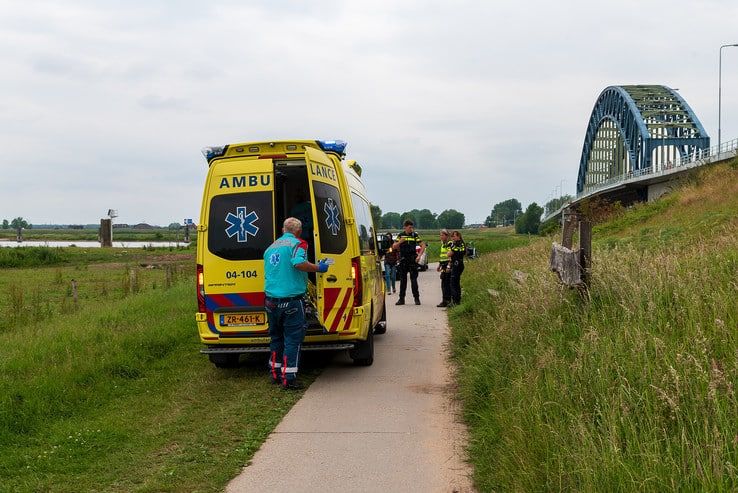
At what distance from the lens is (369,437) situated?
573cm

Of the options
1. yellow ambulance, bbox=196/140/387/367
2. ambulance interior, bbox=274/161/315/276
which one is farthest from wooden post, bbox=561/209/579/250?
ambulance interior, bbox=274/161/315/276

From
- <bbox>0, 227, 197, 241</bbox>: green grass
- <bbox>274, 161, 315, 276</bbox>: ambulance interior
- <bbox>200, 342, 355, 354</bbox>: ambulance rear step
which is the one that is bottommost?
<bbox>200, 342, 355, 354</bbox>: ambulance rear step

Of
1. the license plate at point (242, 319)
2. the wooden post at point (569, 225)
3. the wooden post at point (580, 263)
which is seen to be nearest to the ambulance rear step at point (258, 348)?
the license plate at point (242, 319)

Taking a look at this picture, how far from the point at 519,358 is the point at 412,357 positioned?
3.43m

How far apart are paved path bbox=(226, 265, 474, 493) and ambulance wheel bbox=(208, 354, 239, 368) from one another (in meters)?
1.09

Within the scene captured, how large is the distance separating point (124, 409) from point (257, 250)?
2.32 metres

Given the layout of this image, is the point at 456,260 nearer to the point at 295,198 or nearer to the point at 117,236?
the point at 295,198

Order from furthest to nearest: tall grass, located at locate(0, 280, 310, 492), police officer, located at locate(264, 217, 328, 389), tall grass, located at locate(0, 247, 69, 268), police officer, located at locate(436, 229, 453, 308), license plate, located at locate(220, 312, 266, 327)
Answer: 1. tall grass, located at locate(0, 247, 69, 268)
2. police officer, located at locate(436, 229, 453, 308)
3. license plate, located at locate(220, 312, 266, 327)
4. police officer, located at locate(264, 217, 328, 389)
5. tall grass, located at locate(0, 280, 310, 492)

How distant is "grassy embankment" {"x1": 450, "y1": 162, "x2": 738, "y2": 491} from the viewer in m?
3.50

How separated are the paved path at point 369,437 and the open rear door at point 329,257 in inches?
30.6

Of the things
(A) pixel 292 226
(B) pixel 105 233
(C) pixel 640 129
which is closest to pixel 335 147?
(A) pixel 292 226

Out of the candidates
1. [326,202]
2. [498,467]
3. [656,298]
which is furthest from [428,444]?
[326,202]

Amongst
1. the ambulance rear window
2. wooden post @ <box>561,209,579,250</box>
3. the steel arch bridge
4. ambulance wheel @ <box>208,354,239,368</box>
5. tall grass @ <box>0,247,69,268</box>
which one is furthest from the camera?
the steel arch bridge

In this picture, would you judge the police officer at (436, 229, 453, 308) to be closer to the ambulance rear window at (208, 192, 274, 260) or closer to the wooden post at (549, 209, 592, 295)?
the ambulance rear window at (208, 192, 274, 260)
